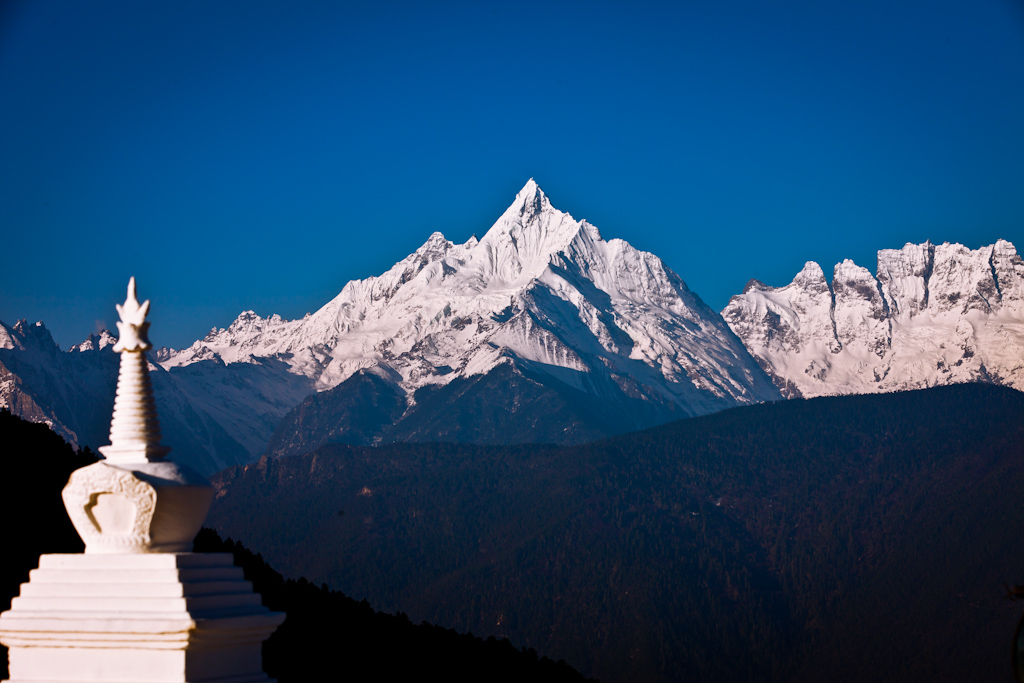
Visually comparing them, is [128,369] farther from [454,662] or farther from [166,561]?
[454,662]

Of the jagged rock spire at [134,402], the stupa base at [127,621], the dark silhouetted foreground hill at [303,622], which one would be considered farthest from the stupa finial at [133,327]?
the dark silhouetted foreground hill at [303,622]

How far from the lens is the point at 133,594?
62.2ft

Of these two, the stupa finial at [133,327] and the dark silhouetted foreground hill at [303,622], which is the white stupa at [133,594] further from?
the dark silhouetted foreground hill at [303,622]

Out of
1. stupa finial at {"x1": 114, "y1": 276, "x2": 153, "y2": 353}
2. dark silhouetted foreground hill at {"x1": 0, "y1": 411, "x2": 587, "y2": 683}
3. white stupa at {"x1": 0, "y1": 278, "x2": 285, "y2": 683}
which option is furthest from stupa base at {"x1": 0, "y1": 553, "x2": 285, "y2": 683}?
dark silhouetted foreground hill at {"x1": 0, "y1": 411, "x2": 587, "y2": 683}

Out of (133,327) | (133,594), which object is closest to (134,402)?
(133,327)

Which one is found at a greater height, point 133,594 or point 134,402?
point 134,402

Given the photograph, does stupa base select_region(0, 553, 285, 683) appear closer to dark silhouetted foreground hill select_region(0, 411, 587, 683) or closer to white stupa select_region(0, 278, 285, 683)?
white stupa select_region(0, 278, 285, 683)

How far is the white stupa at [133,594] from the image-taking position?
18.9m

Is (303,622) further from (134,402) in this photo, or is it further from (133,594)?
(133,594)

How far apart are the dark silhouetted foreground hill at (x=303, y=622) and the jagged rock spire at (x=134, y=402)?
43308mm

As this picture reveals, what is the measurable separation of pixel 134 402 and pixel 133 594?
2.79 metres

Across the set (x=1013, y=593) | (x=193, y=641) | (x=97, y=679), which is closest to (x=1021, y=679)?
(x=1013, y=593)

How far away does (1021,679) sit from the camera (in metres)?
14.2

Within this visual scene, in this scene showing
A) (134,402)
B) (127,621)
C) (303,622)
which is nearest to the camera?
(127,621)
